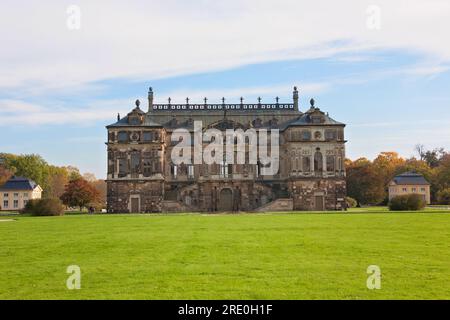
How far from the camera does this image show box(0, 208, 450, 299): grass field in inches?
484

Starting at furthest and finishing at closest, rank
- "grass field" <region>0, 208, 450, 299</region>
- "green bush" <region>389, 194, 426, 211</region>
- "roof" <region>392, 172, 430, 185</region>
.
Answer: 1. "roof" <region>392, 172, 430, 185</region>
2. "green bush" <region>389, 194, 426, 211</region>
3. "grass field" <region>0, 208, 450, 299</region>

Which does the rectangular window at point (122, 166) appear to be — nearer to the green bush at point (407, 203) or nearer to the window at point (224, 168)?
the window at point (224, 168)

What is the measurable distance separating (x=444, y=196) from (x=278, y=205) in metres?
31.5

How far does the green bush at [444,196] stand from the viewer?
8224 centimetres

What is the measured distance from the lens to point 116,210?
6694cm

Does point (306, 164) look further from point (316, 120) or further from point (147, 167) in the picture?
point (147, 167)

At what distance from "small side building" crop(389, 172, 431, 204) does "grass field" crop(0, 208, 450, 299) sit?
66.9 metres

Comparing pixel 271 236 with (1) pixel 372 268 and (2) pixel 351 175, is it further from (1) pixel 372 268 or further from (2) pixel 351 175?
(2) pixel 351 175

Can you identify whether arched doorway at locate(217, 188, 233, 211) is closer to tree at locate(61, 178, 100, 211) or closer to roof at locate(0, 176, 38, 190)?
tree at locate(61, 178, 100, 211)

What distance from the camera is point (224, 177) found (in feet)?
226

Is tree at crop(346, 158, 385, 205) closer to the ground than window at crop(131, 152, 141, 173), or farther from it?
closer to the ground

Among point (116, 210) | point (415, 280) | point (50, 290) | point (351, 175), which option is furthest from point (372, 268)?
point (351, 175)

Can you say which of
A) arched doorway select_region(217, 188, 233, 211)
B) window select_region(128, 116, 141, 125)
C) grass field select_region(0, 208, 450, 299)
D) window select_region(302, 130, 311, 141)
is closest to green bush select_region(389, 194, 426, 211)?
window select_region(302, 130, 311, 141)
